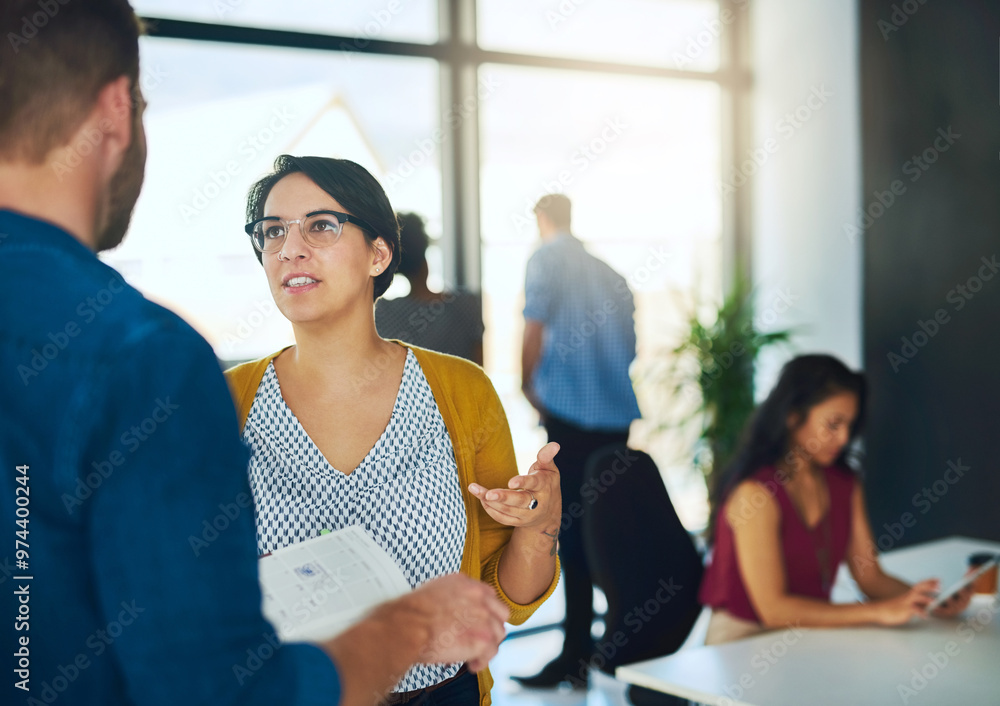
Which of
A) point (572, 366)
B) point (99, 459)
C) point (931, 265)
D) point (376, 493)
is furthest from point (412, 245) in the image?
point (931, 265)

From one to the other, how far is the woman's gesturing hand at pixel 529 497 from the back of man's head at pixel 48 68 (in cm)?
67

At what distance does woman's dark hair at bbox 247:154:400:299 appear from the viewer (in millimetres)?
1250

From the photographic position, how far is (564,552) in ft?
12.3

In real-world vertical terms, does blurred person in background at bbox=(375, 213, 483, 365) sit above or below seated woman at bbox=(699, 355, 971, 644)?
above

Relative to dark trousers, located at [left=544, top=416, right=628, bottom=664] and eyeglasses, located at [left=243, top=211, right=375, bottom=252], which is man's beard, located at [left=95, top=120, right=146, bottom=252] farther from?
dark trousers, located at [left=544, top=416, right=628, bottom=664]

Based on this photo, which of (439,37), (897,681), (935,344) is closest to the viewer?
(897,681)

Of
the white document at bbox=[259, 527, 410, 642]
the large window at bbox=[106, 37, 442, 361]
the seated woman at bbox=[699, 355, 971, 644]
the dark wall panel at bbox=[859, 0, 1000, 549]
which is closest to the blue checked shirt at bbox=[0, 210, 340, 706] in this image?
the white document at bbox=[259, 527, 410, 642]

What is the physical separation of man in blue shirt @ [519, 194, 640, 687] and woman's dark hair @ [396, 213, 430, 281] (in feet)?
2.55

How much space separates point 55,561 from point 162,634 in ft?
0.35

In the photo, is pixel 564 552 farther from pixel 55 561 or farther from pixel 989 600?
pixel 55 561

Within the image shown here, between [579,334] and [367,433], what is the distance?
2708 millimetres

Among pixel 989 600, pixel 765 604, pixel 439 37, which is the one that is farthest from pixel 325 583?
pixel 439 37

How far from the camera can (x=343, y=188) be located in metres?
1.25

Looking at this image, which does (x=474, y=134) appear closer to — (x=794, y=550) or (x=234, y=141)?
(x=234, y=141)
